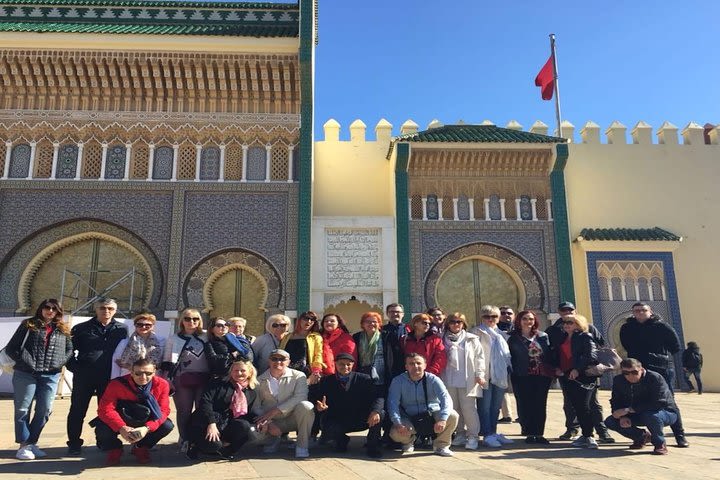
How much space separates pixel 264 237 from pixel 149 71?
354cm

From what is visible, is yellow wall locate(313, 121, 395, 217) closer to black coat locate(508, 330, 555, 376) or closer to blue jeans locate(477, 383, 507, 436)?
black coat locate(508, 330, 555, 376)

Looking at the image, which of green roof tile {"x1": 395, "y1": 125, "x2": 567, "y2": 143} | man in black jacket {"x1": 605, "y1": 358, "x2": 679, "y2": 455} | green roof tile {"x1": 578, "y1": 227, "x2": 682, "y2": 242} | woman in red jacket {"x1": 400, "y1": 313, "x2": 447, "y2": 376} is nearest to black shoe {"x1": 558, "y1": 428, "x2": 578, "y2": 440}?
man in black jacket {"x1": 605, "y1": 358, "x2": 679, "y2": 455}

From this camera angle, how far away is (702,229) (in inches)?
447

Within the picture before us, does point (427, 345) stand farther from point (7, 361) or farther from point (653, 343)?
point (7, 361)

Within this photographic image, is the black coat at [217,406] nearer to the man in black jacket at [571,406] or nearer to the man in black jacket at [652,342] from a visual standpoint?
the man in black jacket at [571,406]

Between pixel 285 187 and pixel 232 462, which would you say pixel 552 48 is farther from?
pixel 232 462

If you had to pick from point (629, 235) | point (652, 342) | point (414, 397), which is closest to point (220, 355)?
point (414, 397)

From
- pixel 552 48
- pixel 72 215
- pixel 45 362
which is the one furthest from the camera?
pixel 552 48

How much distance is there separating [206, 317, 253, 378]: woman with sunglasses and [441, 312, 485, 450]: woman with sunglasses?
1.45 meters

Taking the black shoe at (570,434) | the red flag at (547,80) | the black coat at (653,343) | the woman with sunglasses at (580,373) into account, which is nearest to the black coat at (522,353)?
the woman with sunglasses at (580,373)

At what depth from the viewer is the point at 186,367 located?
3.94 meters

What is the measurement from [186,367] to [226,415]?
519 millimetres

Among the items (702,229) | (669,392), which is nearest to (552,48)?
(702,229)

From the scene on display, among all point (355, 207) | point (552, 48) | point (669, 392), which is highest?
point (552, 48)
